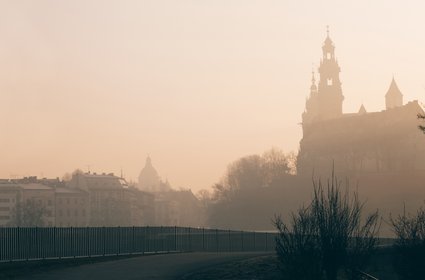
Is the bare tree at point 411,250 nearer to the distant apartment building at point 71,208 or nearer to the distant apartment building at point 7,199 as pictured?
the distant apartment building at point 7,199

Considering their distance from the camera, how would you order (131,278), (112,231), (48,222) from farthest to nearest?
(48,222)
(112,231)
(131,278)

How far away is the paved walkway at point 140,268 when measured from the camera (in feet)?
110

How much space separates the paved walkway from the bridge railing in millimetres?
2506

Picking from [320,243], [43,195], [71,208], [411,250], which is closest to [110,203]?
[71,208]

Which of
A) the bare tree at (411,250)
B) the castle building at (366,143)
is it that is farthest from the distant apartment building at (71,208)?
the bare tree at (411,250)

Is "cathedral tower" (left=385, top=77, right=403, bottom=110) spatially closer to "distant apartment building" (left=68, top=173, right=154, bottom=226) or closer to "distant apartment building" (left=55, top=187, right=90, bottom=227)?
"distant apartment building" (left=68, top=173, right=154, bottom=226)

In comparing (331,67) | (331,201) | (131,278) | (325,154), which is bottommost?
(131,278)

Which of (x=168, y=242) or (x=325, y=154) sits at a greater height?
(x=325, y=154)

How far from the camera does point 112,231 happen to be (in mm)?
45750

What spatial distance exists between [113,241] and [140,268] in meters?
9.58

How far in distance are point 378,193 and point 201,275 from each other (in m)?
82.8

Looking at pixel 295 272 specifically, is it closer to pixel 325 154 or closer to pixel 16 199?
pixel 325 154

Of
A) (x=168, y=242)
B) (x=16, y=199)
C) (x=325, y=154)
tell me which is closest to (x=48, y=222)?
(x=16, y=199)

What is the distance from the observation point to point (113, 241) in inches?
1802
